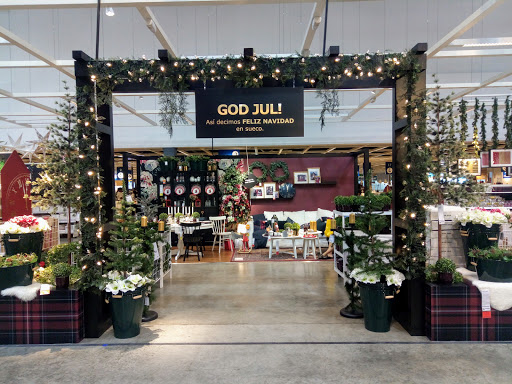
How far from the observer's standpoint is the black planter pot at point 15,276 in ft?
13.3

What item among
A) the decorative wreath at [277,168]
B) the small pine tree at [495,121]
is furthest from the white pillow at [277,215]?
the small pine tree at [495,121]

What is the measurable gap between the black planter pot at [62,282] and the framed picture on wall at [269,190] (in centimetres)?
870

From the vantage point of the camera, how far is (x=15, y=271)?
4.10 m

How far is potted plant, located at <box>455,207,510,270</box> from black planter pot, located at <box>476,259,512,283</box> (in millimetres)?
359

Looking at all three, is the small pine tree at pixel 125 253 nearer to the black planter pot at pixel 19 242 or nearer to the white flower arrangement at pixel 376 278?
the black planter pot at pixel 19 242

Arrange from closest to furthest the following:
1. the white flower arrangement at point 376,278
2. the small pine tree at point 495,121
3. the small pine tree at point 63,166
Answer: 1. the white flower arrangement at point 376,278
2. the small pine tree at point 63,166
3. the small pine tree at point 495,121

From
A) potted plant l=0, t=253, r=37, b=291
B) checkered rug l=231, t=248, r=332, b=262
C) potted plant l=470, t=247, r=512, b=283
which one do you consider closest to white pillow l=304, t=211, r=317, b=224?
checkered rug l=231, t=248, r=332, b=262

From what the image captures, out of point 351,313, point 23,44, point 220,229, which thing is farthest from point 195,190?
point 351,313

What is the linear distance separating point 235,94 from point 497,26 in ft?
20.7

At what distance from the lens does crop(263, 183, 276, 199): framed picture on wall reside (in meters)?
12.4

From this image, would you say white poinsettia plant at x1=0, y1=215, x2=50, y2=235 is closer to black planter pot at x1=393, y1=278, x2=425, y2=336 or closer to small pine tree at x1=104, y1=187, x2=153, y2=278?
small pine tree at x1=104, y1=187, x2=153, y2=278

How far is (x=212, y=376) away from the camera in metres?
3.35

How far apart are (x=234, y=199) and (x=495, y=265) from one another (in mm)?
8189

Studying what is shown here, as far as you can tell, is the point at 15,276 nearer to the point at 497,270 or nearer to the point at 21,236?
the point at 21,236
